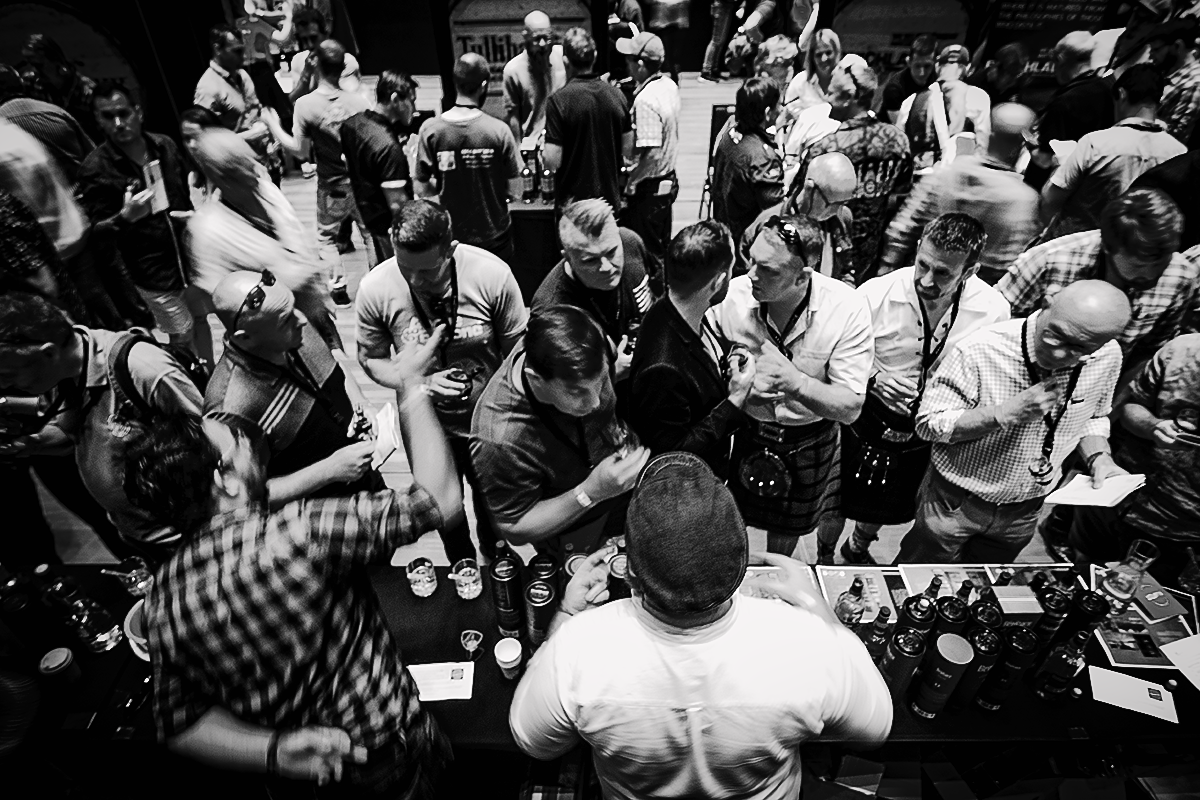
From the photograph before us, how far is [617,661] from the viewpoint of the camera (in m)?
1.20

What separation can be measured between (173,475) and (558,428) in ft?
3.35

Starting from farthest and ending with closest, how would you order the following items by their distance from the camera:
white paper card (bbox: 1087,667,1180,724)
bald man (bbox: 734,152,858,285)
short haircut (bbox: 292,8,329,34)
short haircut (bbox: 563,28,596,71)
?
short haircut (bbox: 292,8,329,34) → short haircut (bbox: 563,28,596,71) → bald man (bbox: 734,152,858,285) → white paper card (bbox: 1087,667,1180,724)

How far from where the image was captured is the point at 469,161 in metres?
4.34

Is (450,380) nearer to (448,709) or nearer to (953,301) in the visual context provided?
(448,709)

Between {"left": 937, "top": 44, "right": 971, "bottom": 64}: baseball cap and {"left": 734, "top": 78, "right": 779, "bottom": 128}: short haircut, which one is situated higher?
{"left": 937, "top": 44, "right": 971, "bottom": 64}: baseball cap

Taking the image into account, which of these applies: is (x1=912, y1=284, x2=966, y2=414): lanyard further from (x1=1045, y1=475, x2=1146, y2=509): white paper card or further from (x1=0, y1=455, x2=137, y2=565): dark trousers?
(x1=0, y1=455, x2=137, y2=565): dark trousers

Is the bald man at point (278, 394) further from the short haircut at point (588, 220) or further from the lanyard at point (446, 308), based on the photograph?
the short haircut at point (588, 220)

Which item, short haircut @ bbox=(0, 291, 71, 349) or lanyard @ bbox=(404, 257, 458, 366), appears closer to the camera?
short haircut @ bbox=(0, 291, 71, 349)

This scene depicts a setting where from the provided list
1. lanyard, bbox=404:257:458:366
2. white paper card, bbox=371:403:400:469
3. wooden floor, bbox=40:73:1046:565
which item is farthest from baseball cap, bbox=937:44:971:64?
white paper card, bbox=371:403:400:469

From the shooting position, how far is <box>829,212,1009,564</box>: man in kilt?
8.11ft

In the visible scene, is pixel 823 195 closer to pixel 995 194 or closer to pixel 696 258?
pixel 995 194

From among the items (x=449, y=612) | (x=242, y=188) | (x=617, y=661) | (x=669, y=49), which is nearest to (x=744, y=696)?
(x=617, y=661)

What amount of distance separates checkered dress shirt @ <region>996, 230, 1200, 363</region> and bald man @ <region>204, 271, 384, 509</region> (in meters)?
3.01

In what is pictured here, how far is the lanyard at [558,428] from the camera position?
1968 millimetres
